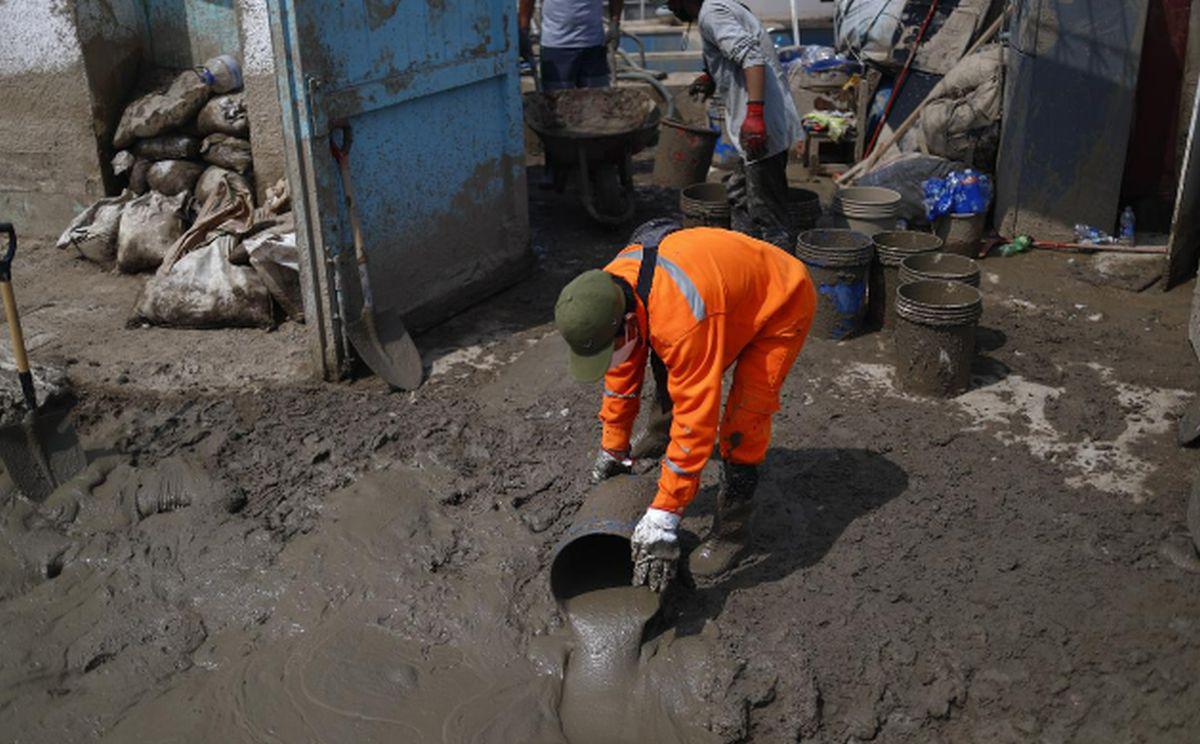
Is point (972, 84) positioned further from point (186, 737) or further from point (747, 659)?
point (186, 737)

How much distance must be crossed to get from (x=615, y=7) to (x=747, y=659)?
7.28 m

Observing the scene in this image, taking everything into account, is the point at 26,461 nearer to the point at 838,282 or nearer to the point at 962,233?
the point at 838,282

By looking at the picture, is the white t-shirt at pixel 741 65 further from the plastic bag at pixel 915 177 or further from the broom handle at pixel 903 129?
the broom handle at pixel 903 129

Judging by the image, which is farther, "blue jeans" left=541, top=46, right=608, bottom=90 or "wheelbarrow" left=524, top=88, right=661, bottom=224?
"blue jeans" left=541, top=46, right=608, bottom=90

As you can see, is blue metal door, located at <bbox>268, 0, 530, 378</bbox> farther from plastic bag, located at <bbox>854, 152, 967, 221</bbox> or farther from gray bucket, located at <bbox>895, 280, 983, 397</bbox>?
plastic bag, located at <bbox>854, 152, 967, 221</bbox>

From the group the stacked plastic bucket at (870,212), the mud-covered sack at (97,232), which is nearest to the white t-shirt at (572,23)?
the stacked plastic bucket at (870,212)

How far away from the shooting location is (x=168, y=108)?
726cm

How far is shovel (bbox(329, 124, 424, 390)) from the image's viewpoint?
5801 millimetres

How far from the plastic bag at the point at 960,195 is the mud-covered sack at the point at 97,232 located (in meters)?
5.44

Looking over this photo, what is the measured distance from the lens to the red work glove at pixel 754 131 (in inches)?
258

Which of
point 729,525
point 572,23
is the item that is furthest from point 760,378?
point 572,23

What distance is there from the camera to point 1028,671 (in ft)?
13.0

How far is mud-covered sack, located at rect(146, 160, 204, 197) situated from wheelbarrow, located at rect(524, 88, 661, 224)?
238 cm

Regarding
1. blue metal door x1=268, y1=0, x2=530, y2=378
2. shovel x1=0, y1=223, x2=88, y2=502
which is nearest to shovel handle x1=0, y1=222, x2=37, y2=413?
shovel x1=0, y1=223, x2=88, y2=502
